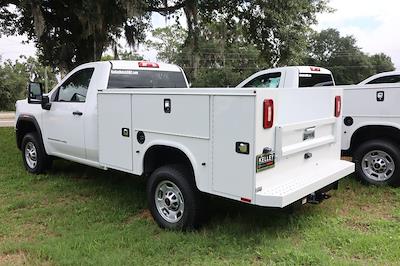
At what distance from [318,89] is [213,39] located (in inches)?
519

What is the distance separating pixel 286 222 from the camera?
4.86m

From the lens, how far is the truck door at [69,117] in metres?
6.11

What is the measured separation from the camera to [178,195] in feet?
15.2

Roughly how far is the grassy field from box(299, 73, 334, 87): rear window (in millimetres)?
2281

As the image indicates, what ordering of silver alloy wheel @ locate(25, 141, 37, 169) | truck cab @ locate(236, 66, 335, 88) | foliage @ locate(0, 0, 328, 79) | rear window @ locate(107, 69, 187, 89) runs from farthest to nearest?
1. foliage @ locate(0, 0, 328, 79)
2. truck cab @ locate(236, 66, 335, 88)
3. silver alloy wheel @ locate(25, 141, 37, 169)
4. rear window @ locate(107, 69, 187, 89)

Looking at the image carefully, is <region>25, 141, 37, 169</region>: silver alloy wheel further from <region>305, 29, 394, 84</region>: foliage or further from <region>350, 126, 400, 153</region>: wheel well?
<region>305, 29, 394, 84</region>: foliage

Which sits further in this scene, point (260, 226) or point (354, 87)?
point (354, 87)

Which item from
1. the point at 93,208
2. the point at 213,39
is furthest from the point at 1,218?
the point at 213,39

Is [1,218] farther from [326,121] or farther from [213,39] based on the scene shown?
[213,39]

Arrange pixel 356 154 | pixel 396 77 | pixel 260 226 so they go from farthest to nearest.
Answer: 1. pixel 396 77
2. pixel 356 154
3. pixel 260 226

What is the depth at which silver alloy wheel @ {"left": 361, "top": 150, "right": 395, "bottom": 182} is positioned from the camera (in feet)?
20.5

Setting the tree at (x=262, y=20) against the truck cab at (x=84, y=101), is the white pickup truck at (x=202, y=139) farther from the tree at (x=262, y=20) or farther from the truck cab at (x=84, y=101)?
the tree at (x=262, y=20)

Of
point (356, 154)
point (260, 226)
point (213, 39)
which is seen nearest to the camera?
point (260, 226)

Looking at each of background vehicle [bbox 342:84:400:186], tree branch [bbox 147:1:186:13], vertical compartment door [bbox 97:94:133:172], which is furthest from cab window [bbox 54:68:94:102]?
tree branch [bbox 147:1:186:13]
